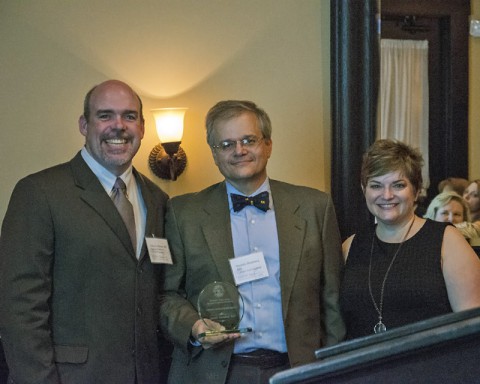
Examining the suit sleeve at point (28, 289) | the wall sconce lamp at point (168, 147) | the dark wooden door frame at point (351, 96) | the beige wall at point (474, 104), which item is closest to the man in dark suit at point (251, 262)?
the suit sleeve at point (28, 289)

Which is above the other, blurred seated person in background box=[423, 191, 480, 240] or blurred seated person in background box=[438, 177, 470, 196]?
blurred seated person in background box=[438, 177, 470, 196]

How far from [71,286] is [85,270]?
0.22 feet

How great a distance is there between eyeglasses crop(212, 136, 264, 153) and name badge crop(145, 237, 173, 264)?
15.3 inches

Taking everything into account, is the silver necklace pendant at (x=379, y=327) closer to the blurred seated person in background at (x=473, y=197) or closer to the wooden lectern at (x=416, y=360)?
the blurred seated person in background at (x=473, y=197)

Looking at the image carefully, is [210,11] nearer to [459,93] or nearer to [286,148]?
[286,148]

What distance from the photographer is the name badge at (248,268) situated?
2330 mm

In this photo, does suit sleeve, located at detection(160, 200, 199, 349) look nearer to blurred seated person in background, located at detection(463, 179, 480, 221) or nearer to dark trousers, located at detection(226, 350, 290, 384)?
dark trousers, located at detection(226, 350, 290, 384)

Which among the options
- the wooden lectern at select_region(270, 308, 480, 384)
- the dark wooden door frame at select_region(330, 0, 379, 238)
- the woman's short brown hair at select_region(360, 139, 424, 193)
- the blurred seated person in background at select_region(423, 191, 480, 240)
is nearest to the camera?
the wooden lectern at select_region(270, 308, 480, 384)

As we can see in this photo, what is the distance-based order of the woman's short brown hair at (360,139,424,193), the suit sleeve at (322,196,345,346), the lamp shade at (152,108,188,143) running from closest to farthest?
the woman's short brown hair at (360,139,424,193)
the suit sleeve at (322,196,345,346)
the lamp shade at (152,108,188,143)

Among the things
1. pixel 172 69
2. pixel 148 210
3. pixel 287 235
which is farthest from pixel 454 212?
pixel 148 210

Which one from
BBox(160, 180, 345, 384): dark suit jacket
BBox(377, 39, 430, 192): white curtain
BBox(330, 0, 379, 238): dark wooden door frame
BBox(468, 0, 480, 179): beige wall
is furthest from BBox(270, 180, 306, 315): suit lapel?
BBox(468, 0, 480, 179): beige wall

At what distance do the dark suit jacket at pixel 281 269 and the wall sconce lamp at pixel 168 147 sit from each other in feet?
2.16

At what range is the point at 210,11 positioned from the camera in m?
3.30

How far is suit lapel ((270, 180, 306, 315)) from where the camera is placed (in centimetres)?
236
